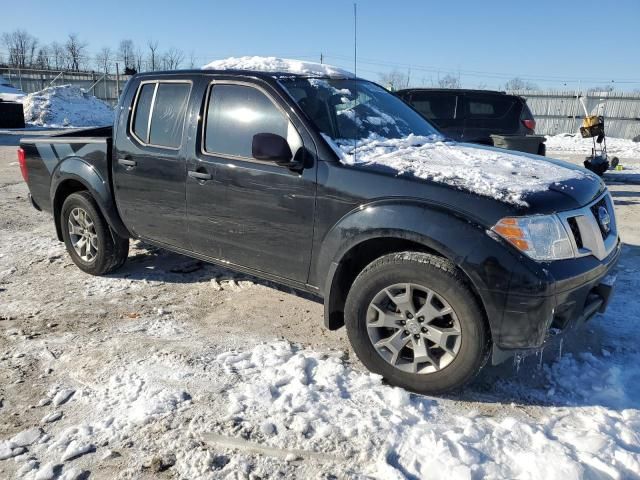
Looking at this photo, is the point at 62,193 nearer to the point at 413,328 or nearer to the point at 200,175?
the point at 200,175

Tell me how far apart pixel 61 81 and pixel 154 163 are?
131ft

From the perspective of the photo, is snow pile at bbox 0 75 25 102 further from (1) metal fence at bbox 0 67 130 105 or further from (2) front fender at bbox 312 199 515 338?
(2) front fender at bbox 312 199 515 338

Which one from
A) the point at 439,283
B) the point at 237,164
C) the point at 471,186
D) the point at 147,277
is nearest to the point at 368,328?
the point at 439,283

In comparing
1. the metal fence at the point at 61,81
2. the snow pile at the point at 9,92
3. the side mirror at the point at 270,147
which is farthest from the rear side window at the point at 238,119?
the metal fence at the point at 61,81

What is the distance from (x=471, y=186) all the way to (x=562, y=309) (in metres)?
0.81

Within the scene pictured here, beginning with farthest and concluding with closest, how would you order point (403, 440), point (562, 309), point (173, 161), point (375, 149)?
point (173, 161)
point (375, 149)
point (562, 309)
point (403, 440)

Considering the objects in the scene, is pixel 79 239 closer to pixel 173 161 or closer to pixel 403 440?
pixel 173 161

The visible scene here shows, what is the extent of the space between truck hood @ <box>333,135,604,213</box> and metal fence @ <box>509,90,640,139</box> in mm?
24688

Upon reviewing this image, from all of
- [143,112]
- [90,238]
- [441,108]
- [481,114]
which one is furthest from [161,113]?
[481,114]

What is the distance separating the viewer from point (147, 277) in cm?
505

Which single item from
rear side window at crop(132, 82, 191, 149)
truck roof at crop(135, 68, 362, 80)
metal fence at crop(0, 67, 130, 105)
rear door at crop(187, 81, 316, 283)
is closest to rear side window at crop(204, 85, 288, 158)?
rear door at crop(187, 81, 316, 283)

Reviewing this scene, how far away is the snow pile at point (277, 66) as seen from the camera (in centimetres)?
407

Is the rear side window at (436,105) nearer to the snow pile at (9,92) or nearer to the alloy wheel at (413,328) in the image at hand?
the alloy wheel at (413,328)

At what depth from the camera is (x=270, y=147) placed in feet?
10.6
